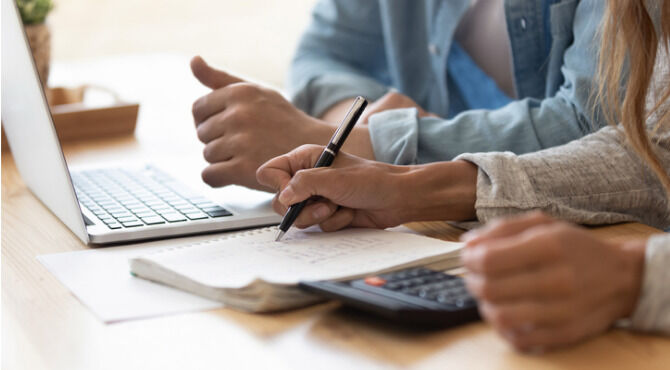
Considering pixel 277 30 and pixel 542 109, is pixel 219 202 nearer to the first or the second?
pixel 542 109

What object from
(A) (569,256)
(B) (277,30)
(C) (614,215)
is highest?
(A) (569,256)

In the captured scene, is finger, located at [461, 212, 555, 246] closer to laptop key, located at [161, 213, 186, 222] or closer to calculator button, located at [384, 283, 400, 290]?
calculator button, located at [384, 283, 400, 290]

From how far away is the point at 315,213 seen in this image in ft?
2.57

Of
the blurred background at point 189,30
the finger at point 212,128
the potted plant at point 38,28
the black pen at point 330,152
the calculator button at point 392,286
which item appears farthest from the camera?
the blurred background at point 189,30

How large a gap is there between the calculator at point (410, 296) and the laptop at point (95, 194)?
0.28 m

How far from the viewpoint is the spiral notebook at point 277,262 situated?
624mm

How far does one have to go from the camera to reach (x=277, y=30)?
5535mm

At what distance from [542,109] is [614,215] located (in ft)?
0.72

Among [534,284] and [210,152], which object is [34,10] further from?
[534,284]

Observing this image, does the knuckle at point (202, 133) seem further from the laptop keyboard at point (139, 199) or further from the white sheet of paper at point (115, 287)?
the white sheet of paper at point (115, 287)

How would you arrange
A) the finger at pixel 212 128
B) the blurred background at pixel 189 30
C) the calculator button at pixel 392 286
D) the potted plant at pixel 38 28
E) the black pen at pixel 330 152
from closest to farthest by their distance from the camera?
the calculator button at pixel 392 286 → the black pen at pixel 330 152 → the finger at pixel 212 128 → the potted plant at pixel 38 28 → the blurred background at pixel 189 30

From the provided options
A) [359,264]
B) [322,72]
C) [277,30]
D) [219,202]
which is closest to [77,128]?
[322,72]

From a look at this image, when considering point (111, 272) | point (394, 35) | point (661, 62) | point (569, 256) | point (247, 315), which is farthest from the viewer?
point (394, 35)

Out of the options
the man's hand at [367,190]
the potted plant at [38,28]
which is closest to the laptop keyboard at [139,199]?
the man's hand at [367,190]
